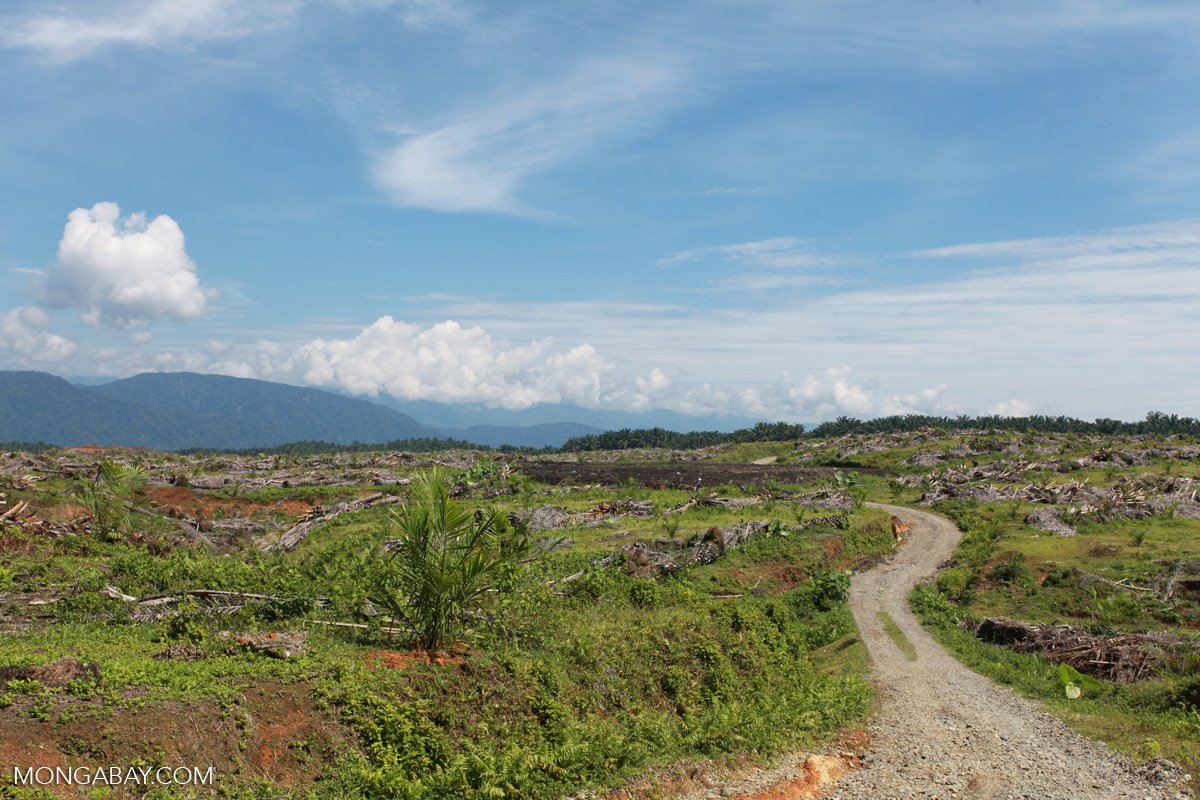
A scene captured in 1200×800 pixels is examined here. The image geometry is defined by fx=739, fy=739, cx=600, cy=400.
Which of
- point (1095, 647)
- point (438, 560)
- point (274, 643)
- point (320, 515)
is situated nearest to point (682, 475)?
point (320, 515)

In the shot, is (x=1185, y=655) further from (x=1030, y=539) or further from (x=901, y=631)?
(x=1030, y=539)

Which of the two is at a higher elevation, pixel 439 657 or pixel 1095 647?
pixel 439 657

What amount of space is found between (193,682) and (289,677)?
135 cm

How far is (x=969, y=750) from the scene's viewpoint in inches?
552

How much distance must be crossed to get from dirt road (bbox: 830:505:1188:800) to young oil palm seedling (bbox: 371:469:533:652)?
7.21 meters

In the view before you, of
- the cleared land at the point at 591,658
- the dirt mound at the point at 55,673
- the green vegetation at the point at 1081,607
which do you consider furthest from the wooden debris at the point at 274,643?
the green vegetation at the point at 1081,607

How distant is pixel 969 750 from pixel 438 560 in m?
10.7

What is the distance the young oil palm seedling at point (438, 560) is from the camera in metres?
13.4

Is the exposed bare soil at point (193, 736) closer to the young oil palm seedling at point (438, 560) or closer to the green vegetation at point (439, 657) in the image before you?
the green vegetation at point (439, 657)

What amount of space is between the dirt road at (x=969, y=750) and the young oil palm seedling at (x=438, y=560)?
23.6 feet

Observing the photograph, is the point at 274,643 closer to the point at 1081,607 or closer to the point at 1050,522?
the point at 1081,607

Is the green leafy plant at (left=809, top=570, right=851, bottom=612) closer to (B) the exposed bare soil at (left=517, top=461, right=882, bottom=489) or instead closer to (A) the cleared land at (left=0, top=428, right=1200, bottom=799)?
(A) the cleared land at (left=0, top=428, right=1200, bottom=799)

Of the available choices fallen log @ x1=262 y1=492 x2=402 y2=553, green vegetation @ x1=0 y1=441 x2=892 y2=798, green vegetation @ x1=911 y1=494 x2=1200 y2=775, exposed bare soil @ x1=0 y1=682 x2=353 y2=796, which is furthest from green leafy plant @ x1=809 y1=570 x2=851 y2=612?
exposed bare soil @ x1=0 y1=682 x2=353 y2=796

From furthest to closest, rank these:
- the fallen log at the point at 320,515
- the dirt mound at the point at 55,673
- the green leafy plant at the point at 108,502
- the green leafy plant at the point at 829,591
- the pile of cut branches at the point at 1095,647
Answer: the fallen log at the point at 320,515 < the green leafy plant at the point at 829,591 < the green leafy plant at the point at 108,502 < the pile of cut branches at the point at 1095,647 < the dirt mound at the point at 55,673
